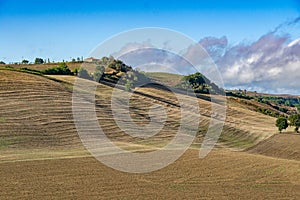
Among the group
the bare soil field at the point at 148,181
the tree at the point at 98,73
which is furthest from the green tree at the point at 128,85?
the bare soil field at the point at 148,181

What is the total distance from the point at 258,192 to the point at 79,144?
18690 millimetres

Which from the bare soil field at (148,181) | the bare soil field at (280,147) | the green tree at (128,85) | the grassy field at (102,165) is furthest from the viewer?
the green tree at (128,85)

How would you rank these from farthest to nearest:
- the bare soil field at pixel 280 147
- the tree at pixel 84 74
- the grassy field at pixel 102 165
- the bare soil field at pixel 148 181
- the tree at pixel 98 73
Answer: the tree at pixel 84 74, the tree at pixel 98 73, the bare soil field at pixel 280 147, the grassy field at pixel 102 165, the bare soil field at pixel 148 181

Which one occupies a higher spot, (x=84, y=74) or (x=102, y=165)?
(x=84, y=74)

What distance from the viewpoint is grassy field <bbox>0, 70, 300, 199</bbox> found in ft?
82.5

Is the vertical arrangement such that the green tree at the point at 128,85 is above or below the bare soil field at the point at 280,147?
above

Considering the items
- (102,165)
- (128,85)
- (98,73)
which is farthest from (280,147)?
(98,73)

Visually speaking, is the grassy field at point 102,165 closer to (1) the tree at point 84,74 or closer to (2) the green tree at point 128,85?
(2) the green tree at point 128,85

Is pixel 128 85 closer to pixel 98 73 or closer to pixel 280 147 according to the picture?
pixel 98 73

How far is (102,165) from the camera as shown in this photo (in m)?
31.2

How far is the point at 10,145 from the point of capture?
36.1 meters

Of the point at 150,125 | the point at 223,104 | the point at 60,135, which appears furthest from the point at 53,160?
the point at 223,104

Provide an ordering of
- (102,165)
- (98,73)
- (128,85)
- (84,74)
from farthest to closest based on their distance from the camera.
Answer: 1. (84,74)
2. (98,73)
3. (128,85)
4. (102,165)

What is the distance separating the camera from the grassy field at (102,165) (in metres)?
25.2
